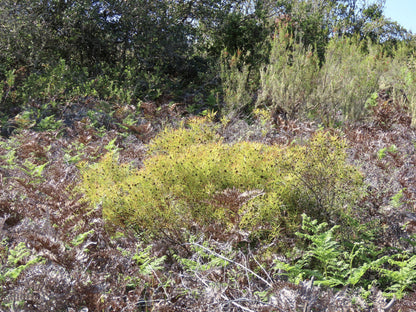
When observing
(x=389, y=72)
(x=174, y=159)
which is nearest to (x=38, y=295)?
(x=174, y=159)

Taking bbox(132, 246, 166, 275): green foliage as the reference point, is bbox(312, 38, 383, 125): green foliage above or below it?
above

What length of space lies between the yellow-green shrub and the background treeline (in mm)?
2995

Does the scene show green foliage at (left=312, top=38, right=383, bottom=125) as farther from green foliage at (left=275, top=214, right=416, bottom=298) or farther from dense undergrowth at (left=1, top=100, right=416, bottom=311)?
green foliage at (left=275, top=214, right=416, bottom=298)

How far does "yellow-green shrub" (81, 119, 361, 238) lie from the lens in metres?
2.49

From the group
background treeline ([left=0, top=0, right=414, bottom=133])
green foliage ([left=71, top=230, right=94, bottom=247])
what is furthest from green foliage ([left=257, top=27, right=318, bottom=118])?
green foliage ([left=71, top=230, right=94, bottom=247])

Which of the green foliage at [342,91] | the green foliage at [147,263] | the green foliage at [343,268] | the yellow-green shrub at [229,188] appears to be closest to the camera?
the green foliage at [343,268]

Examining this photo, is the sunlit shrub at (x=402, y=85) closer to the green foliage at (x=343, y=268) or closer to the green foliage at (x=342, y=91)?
the green foliage at (x=342, y=91)

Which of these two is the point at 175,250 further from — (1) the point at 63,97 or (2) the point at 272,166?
(1) the point at 63,97

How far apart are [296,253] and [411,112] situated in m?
4.39

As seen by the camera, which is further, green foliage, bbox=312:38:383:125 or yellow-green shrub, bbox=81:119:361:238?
green foliage, bbox=312:38:383:125

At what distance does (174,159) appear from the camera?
2768mm

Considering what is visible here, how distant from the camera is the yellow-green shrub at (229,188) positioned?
249cm

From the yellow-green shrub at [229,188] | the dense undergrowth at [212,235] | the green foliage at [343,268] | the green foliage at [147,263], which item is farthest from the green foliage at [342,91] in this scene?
the green foliage at [147,263]

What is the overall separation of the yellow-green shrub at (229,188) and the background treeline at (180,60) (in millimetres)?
2995
